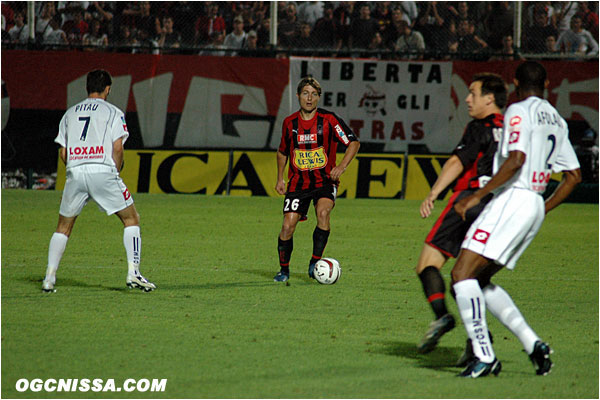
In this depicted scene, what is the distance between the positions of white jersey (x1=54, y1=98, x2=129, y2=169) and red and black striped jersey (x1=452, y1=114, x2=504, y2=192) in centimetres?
347

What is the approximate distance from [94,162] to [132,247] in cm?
85

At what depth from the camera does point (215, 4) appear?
19.3 m

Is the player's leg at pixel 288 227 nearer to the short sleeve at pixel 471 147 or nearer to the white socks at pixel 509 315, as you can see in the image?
the short sleeve at pixel 471 147

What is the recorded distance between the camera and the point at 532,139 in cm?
505

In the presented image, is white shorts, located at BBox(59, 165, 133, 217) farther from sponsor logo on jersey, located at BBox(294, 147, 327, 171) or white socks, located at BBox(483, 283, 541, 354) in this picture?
white socks, located at BBox(483, 283, 541, 354)

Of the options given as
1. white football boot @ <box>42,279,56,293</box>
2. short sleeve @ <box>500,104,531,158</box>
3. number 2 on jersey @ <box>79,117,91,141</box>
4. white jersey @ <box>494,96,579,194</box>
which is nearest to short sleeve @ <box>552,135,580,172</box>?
white jersey @ <box>494,96,579,194</box>

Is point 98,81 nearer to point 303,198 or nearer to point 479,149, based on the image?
point 303,198

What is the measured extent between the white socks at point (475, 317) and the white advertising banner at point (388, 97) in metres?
13.8

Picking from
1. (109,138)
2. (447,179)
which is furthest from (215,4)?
(447,179)

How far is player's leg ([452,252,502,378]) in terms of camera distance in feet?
16.8

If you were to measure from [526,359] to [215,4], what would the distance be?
1508cm

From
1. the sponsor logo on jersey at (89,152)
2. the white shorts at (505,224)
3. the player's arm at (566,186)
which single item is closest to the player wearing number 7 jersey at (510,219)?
the white shorts at (505,224)

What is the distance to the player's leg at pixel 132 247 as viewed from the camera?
7.88m

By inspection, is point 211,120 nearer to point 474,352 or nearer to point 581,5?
point 581,5
